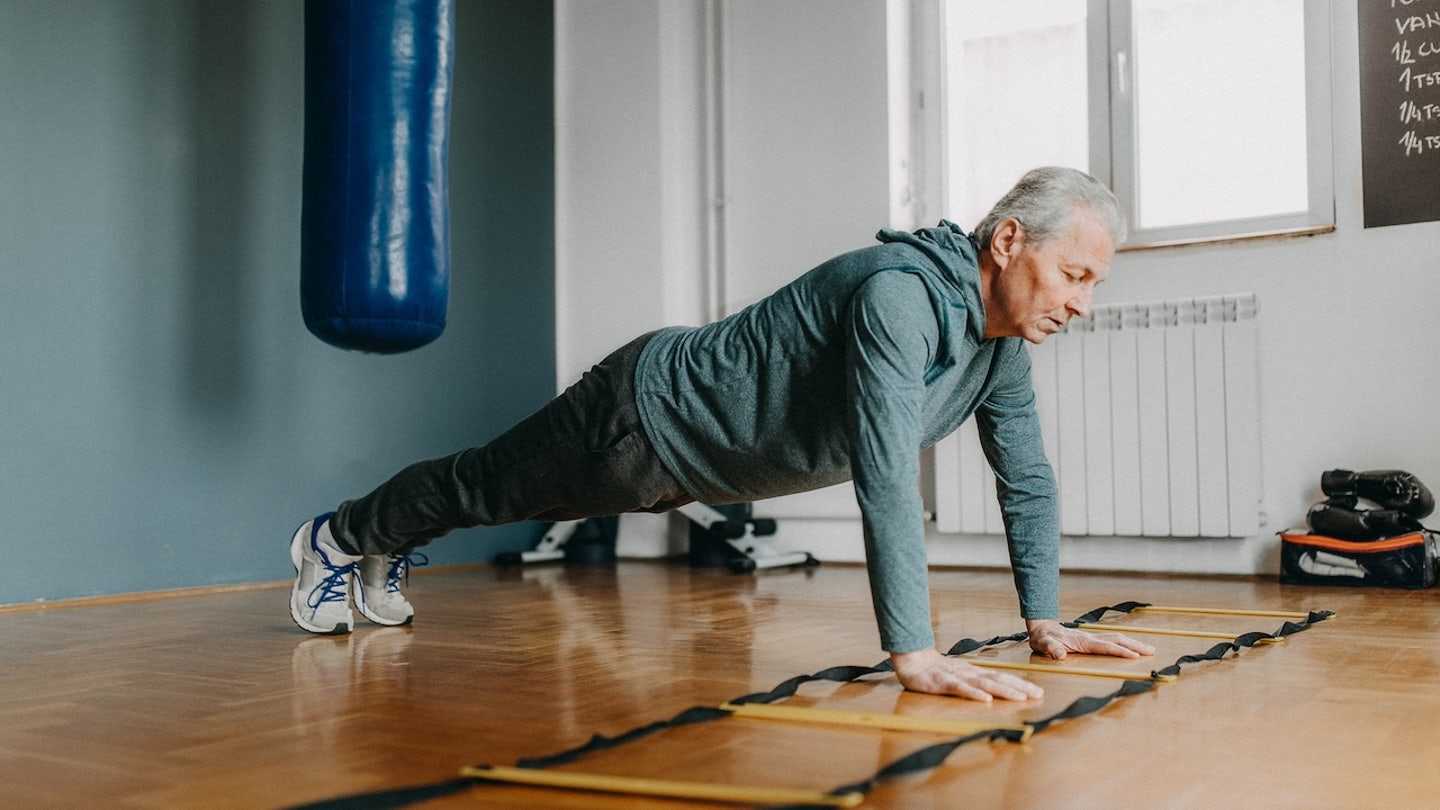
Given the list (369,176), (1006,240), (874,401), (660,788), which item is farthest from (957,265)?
(369,176)

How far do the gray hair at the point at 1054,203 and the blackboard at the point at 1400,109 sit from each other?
249cm

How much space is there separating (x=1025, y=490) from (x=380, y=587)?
142 cm

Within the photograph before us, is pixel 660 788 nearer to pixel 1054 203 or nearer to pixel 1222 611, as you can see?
pixel 1054 203

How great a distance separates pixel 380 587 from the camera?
267cm

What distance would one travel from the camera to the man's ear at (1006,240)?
5.95 feet

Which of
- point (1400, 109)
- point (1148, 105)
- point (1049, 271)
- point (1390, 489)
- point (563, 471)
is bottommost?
point (1390, 489)

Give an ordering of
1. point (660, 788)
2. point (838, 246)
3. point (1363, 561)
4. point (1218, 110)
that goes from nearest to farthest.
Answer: point (660, 788)
point (1363, 561)
point (1218, 110)
point (838, 246)

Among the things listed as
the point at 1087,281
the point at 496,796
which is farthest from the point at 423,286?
the point at 496,796

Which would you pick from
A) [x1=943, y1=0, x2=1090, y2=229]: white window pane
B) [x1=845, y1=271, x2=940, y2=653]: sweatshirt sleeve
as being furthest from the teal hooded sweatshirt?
[x1=943, y1=0, x2=1090, y2=229]: white window pane

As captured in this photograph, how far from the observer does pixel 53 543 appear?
11.1ft

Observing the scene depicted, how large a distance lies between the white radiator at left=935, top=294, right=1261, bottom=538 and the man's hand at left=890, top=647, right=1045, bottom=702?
8.16 ft

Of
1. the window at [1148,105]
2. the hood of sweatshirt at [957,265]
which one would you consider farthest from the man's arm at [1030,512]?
the window at [1148,105]

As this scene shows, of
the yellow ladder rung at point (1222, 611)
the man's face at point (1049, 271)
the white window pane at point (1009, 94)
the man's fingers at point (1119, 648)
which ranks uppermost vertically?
the white window pane at point (1009, 94)

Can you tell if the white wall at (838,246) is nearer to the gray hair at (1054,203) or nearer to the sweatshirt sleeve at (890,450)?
the gray hair at (1054,203)
